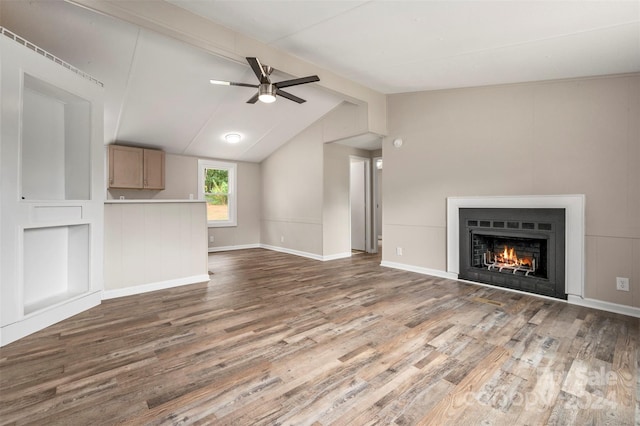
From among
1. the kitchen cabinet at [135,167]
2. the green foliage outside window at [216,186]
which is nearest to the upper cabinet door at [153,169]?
the kitchen cabinet at [135,167]

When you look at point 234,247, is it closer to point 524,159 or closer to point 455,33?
point 524,159

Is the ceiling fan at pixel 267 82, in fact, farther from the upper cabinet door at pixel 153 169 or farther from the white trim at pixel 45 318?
the upper cabinet door at pixel 153 169

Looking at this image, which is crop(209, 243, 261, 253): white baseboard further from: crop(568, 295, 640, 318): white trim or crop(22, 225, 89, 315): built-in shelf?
crop(568, 295, 640, 318): white trim

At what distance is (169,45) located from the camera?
3.36 m

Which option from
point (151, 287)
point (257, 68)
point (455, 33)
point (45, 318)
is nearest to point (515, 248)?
point (455, 33)

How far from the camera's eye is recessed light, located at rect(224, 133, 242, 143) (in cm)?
613

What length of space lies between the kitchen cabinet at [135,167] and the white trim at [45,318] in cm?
310

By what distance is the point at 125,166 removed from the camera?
5.72 metres

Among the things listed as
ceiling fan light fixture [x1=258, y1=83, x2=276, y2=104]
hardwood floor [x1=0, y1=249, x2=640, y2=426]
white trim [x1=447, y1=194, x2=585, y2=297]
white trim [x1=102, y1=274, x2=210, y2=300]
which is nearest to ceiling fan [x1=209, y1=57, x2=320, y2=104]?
ceiling fan light fixture [x1=258, y1=83, x2=276, y2=104]

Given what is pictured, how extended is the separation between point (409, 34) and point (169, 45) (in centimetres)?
260

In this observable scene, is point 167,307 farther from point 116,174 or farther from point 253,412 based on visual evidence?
point 116,174

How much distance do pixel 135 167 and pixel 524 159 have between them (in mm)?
6501

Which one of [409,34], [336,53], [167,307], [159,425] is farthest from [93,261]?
[409,34]

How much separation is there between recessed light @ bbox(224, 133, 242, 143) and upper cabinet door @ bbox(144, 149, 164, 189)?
137 cm
